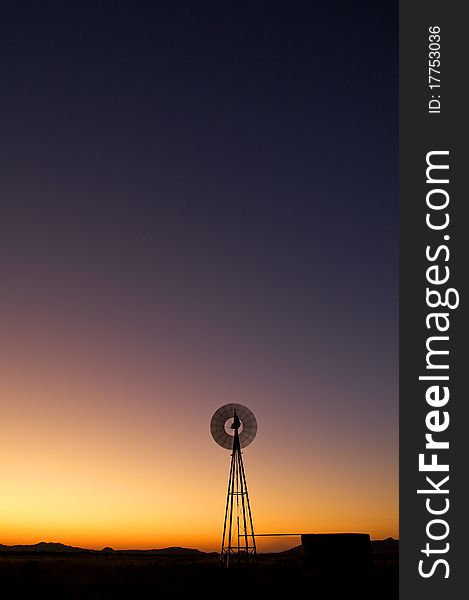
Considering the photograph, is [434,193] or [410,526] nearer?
[410,526]

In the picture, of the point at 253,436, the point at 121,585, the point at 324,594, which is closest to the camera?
the point at 324,594

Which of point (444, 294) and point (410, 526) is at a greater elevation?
point (444, 294)

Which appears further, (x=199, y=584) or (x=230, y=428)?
(x=230, y=428)

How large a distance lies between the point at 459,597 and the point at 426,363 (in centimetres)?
431

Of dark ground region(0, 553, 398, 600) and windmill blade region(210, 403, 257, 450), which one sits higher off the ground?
windmill blade region(210, 403, 257, 450)

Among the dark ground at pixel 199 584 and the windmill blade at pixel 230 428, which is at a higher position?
the windmill blade at pixel 230 428

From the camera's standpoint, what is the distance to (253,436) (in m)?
42.8

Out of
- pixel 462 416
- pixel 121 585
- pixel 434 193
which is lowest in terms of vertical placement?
pixel 121 585

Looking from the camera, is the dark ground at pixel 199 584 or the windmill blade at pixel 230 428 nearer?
the dark ground at pixel 199 584

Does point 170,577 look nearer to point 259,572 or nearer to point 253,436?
point 259,572

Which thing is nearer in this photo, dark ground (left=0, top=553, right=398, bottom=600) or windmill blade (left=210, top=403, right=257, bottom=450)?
dark ground (left=0, top=553, right=398, bottom=600)

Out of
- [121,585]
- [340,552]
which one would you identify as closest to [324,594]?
[121,585]

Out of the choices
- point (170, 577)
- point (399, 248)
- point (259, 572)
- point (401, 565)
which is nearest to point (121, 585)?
point (170, 577)

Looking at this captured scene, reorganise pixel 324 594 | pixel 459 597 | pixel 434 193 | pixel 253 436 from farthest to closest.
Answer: pixel 253 436, pixel 324 594, pixel 434 193, pixel 459 597
